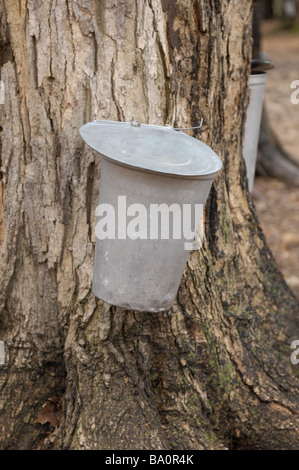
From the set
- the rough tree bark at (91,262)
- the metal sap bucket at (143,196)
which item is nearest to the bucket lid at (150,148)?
the metal sap bucket at (143,196)

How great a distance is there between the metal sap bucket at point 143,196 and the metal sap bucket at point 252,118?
3.41 ft

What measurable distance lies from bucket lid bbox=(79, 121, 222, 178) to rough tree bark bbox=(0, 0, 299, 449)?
226 millimetres

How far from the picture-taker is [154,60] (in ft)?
7.36

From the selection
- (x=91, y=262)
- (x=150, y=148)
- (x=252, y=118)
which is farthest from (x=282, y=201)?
(x=150, y=148)

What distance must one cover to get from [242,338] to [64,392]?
0.85m

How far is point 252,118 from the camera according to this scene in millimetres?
3055

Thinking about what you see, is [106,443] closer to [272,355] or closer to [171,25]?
[272,355]

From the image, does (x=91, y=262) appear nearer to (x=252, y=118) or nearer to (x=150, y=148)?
(x=150, y=148)

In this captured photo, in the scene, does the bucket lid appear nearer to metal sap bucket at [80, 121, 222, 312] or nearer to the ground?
metal sap bucket at [80, 121, 222, 312]

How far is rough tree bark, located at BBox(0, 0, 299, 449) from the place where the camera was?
222 centimetres

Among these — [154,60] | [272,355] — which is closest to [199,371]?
[272,355]

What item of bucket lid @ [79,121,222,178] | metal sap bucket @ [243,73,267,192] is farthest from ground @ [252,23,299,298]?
bucket lid @ [79,121,222,178]

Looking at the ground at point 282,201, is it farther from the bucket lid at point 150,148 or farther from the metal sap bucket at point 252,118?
the bucket lid at point 150,148

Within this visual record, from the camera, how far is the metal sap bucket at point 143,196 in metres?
1.87
